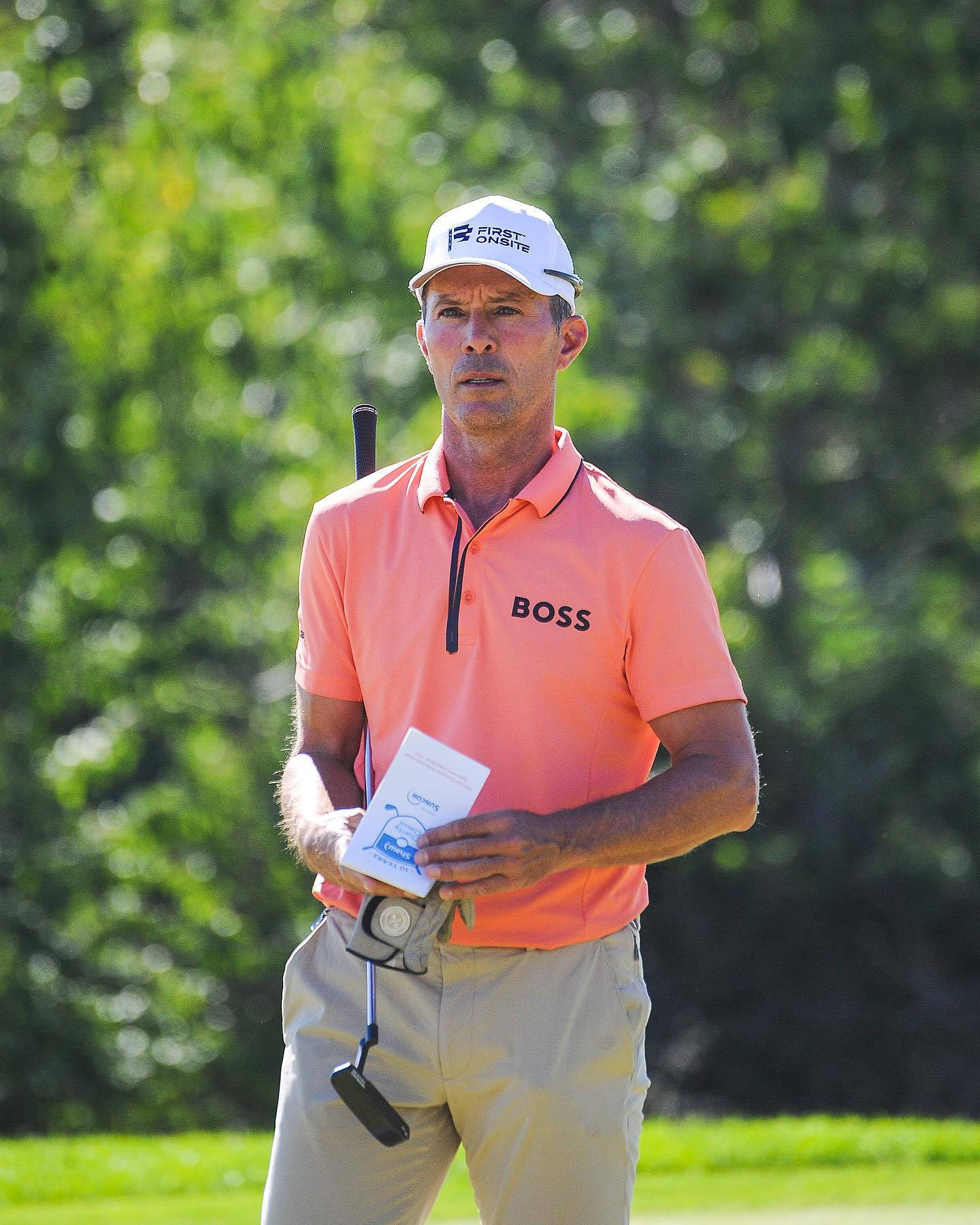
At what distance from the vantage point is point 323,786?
110 inches

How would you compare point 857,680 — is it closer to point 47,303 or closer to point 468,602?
point 47,303

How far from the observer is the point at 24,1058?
39.7 feet

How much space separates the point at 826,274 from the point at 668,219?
241cm

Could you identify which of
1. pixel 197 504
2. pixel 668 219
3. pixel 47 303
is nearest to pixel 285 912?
pixel 197 504

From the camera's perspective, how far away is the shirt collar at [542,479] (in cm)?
271

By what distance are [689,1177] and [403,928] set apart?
Result: 174 inches

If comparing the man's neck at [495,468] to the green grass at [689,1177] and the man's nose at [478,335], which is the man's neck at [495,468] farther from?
the green grass at [689,1177]

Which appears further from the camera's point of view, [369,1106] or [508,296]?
[508,296]

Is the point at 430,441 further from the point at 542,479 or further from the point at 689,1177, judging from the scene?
the point at 542,479

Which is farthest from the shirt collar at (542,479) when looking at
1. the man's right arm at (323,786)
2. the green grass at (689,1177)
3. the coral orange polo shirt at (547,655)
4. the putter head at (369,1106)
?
the green grass at (689,1177)

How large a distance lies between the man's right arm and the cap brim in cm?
Result: 75

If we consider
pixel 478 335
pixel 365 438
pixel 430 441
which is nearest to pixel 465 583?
pixel 478 335

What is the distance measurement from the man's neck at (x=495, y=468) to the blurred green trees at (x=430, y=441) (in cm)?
925

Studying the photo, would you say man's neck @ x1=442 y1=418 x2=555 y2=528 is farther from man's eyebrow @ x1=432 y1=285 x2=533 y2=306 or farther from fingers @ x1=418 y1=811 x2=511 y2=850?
fingers @ x1=418 y1=811 x2=511 y2=850
